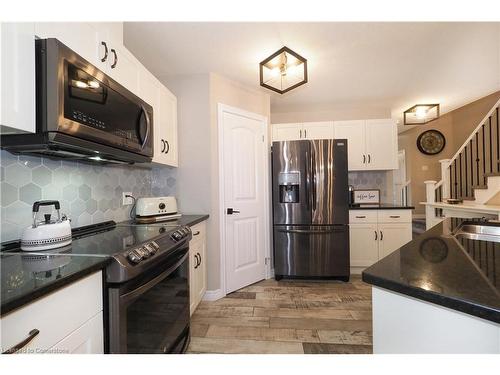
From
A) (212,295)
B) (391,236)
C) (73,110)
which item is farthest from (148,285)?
(391,236)

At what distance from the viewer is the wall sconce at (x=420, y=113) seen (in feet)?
10.9

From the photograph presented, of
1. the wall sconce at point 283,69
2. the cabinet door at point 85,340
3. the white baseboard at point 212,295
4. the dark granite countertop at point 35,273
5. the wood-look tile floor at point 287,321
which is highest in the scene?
the wall sconce at point 283,69

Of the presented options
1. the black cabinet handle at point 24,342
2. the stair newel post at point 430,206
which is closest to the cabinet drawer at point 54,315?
the black cabinet handle at point 24,342

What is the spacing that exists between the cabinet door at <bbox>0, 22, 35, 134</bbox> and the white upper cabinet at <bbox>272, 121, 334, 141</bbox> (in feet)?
9.05

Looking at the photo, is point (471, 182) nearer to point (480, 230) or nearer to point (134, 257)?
point (480, 230)

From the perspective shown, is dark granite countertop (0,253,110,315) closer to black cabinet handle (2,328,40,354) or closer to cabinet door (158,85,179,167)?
black cabinet handle (2,328,40,354)

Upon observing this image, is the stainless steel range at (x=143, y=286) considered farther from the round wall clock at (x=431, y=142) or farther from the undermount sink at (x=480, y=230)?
the round wall clock at (x=431, y=142)

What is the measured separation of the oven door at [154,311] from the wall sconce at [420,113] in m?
3.64

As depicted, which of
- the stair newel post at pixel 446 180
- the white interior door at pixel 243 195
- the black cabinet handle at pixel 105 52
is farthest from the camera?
the stair newel post at pixel 446 180

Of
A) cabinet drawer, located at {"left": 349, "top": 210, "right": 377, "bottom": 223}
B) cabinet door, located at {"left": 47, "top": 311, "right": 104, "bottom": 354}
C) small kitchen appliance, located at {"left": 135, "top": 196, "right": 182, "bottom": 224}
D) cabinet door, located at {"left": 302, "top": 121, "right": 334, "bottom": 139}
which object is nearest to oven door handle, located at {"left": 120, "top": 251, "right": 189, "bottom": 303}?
cabinet door, located at {"left": 47, "top": 311, "right": 104, "bottom": 354}

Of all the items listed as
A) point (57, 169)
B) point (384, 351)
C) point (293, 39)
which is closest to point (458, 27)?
point (293, 39)

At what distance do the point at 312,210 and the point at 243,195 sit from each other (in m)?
0.83
